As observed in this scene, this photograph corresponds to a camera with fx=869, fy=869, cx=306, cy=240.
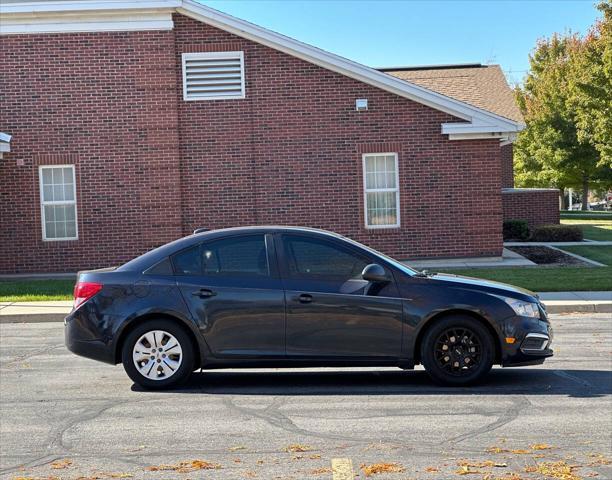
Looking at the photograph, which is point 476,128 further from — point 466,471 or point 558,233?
point 466,471

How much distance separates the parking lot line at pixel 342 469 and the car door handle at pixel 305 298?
2412 millimetres

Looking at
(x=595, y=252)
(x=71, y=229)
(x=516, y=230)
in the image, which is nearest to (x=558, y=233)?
(x=516, y=230)

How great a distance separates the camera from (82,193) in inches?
776

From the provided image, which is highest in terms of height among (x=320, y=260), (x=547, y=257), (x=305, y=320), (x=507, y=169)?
(x=507, y=169)

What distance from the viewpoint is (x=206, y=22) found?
771 inches

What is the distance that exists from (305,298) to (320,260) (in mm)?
428

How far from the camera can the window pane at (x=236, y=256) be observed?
27.4 feet

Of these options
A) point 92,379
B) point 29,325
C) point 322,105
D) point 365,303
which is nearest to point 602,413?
point 365,303

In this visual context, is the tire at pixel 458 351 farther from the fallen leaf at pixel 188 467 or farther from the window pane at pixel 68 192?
the window pane at pixel 68 192

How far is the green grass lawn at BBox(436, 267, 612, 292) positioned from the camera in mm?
15688

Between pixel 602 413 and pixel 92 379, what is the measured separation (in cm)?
502

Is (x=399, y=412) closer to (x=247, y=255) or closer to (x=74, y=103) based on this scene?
(x=247, y=255)

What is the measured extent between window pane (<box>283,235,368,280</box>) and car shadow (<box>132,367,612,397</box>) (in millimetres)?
1106

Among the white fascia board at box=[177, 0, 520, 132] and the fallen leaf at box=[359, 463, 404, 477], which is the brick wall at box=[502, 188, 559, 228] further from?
the fallen leaf at box=[359, 463, 404, 477]
